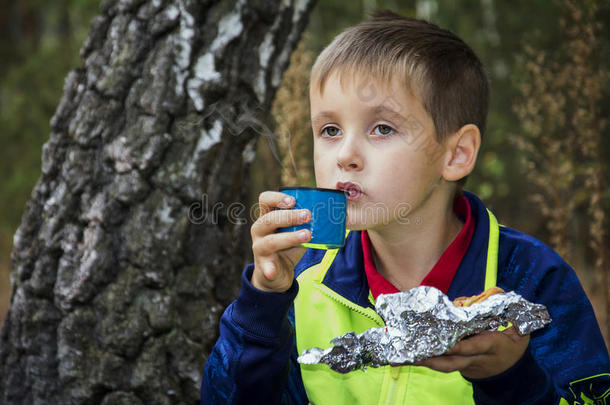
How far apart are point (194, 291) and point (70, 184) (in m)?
0.70

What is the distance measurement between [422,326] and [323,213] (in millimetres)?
417

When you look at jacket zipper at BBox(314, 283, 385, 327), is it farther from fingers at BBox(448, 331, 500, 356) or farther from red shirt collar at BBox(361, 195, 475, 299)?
fingers at BBox(448, 331, 500, 356)

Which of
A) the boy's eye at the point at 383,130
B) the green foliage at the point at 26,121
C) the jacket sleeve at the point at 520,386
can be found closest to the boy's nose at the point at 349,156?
the boy's eye at the point at 383,130

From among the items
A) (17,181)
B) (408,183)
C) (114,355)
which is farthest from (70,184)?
(17,181)

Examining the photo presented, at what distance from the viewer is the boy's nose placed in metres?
1.80

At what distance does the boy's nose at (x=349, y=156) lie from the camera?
5.92 feet

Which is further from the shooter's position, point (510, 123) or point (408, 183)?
point (510, 123)

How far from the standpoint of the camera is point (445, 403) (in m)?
1.86

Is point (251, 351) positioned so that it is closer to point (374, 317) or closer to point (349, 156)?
point (374, 317)

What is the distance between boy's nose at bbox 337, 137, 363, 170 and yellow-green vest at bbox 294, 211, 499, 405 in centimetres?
45

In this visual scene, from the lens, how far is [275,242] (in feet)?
5.31

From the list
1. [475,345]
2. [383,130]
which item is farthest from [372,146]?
[475,345]

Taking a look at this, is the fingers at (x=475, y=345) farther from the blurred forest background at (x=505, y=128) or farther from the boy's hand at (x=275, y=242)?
the blurred forest background at (x=505, y=128)

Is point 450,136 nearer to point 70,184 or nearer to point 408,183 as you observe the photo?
point 408,183
